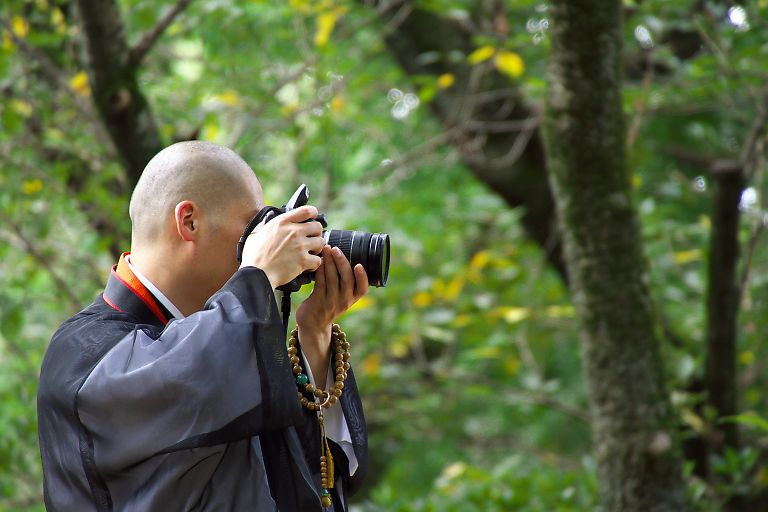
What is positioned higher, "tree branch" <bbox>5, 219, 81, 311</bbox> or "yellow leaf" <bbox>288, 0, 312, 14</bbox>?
"yellow leaf" <bbox>288, 0, 312, 14</bbox>

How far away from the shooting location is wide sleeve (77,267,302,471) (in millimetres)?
1432

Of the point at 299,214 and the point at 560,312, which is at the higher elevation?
the point at 299,214

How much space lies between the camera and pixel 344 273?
1758 mm

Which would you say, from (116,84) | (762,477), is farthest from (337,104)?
(762,477)

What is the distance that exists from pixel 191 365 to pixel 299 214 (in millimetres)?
340

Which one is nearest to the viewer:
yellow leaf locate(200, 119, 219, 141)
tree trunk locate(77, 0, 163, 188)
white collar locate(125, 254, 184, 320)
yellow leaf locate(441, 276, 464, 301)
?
white collar locate(125, 254, 184, 320)

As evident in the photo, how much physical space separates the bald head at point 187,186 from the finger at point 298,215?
5.5 inches

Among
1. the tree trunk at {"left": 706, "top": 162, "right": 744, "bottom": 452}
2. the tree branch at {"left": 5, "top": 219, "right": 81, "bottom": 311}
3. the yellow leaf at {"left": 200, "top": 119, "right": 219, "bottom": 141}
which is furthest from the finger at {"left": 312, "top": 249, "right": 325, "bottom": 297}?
the yellow leaf at {"left": 200, "top": 119, "right": 219, "bottom": 141}

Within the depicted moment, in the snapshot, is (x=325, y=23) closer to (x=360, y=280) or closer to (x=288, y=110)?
(x=288, y=110)

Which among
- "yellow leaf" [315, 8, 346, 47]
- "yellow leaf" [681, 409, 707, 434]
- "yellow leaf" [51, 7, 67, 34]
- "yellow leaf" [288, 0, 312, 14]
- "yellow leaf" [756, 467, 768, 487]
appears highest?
"yellow leaf" [51, 7, 67, 34]

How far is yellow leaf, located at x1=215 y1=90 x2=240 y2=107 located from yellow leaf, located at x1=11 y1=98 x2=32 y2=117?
33.2 inches

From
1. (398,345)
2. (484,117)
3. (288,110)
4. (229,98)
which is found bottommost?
(398,345)

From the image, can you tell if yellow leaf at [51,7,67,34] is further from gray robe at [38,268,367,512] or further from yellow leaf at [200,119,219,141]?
gray robe at [38,268,367,512]

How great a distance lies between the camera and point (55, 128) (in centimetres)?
401
